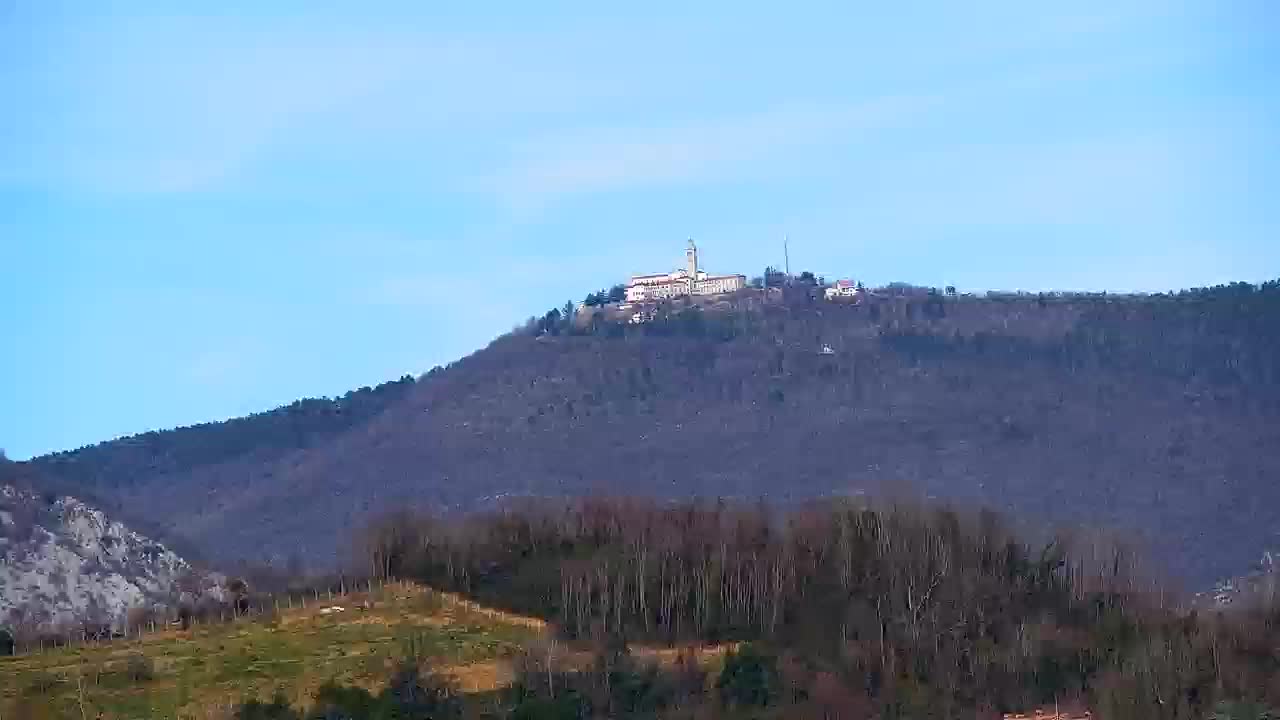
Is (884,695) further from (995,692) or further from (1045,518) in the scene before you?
(1045,518)

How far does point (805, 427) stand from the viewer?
160 meters

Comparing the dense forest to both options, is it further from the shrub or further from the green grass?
the shrub

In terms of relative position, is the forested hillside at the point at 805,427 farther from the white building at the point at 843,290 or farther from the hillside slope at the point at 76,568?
the hillside slope at the point at 76,568

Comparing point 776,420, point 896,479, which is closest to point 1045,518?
point 896,479

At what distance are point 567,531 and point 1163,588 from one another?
77.9ft

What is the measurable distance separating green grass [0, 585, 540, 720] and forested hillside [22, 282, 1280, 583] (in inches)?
2233

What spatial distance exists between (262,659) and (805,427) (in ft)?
310

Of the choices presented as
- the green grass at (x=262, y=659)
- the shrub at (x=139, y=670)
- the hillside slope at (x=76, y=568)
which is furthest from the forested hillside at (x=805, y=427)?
the shrub at (x=139, y=670)

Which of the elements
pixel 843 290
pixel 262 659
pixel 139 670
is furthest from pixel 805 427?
pixel 139 670

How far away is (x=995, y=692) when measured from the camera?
242ft

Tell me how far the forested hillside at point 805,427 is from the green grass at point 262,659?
5672 centimetres

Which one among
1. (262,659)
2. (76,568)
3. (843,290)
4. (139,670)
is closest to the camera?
(139,670)

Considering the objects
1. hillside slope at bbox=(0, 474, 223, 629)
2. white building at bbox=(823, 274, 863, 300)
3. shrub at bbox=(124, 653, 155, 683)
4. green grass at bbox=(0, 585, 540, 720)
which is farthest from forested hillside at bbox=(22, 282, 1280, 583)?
shrub at bbox=(124, 653, 155, 683)

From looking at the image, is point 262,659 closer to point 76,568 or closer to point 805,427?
point 76,568
